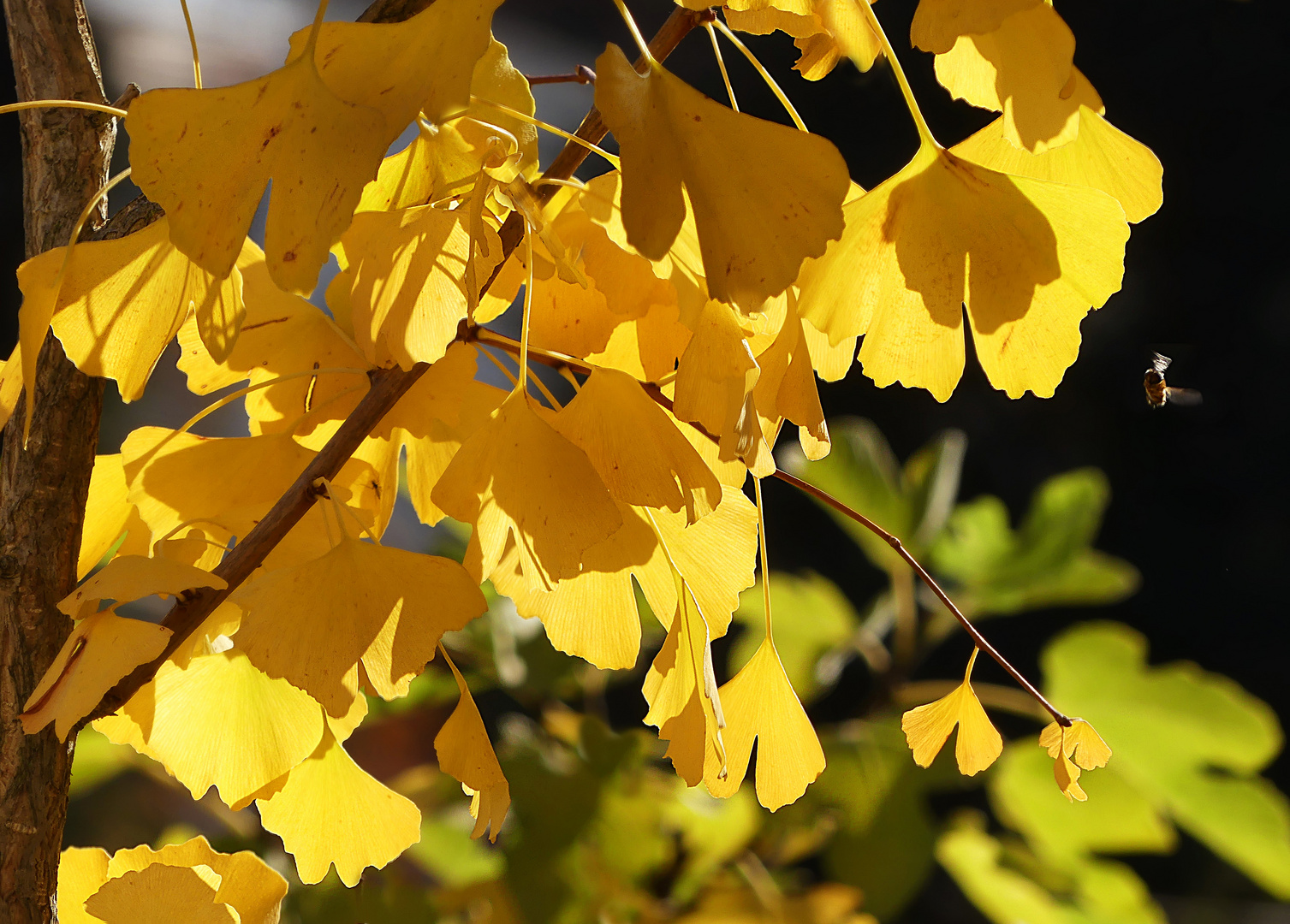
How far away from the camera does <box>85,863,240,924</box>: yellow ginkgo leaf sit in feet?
0.58

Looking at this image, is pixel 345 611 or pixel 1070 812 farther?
pixel 1070 812

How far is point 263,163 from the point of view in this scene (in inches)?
5.6

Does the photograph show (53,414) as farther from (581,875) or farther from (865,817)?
(865,817)

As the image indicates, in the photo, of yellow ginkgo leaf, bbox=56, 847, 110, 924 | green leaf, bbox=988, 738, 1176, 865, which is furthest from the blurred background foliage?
yellow ginkgo leaf, bbox=56, 847, 110, 924

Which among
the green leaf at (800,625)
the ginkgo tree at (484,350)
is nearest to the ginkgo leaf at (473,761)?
the ginkgo tree at (484,350)

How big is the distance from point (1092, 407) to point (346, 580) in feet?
2.65

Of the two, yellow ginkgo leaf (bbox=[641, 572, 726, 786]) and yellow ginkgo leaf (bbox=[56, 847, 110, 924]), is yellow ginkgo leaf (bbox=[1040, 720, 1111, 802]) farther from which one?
yellow ginkgo leaf (bbox=[56, 847, 110, 924])

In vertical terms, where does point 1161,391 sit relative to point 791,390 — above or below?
below

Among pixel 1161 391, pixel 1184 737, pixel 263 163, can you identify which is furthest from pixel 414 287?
pixel 1184 737

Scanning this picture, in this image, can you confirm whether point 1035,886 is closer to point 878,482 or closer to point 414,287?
point 878,482

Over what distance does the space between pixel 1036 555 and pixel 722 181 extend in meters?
0.52

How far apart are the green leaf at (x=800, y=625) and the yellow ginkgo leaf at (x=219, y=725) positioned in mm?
374

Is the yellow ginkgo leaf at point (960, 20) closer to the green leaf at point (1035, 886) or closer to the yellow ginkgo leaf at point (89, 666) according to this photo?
the yellow ginkgo leaf at point (89, 666)

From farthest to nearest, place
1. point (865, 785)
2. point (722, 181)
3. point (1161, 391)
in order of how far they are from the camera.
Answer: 1. point (865, 785)
2. point (1161, 391)
3. point (722, 181)
